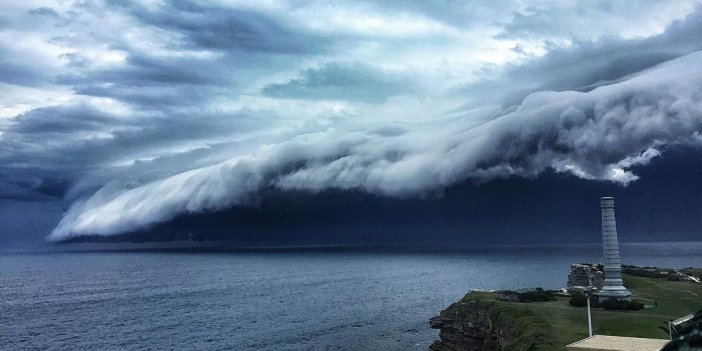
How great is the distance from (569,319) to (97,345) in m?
75.9

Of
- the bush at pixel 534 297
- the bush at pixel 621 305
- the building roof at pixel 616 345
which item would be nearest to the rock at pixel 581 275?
the bush at pixel 534 297

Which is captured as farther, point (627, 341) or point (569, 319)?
point (569, 319)

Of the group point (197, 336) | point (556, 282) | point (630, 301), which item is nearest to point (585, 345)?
point (630, 301)

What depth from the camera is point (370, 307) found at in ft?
456

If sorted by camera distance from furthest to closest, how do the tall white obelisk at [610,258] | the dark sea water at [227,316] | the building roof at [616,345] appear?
the dark sea water at [227,316]
the tall white obelisk at [610,258]
the building roof at [616,345]

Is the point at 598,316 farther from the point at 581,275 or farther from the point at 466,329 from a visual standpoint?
the point at 581,275

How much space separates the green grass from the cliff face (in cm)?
12

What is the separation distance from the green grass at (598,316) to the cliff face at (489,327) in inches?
4.9

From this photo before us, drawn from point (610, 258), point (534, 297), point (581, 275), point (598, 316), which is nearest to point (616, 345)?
point (598, 316)

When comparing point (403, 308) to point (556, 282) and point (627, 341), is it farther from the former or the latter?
point (627, 341)

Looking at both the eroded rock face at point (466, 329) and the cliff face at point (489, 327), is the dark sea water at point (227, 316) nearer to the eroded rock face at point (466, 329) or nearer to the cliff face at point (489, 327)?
the eroded rock face at point (466, 329)

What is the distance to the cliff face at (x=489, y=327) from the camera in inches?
2363

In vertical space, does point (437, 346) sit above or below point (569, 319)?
below

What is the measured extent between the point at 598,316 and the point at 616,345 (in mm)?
26649
